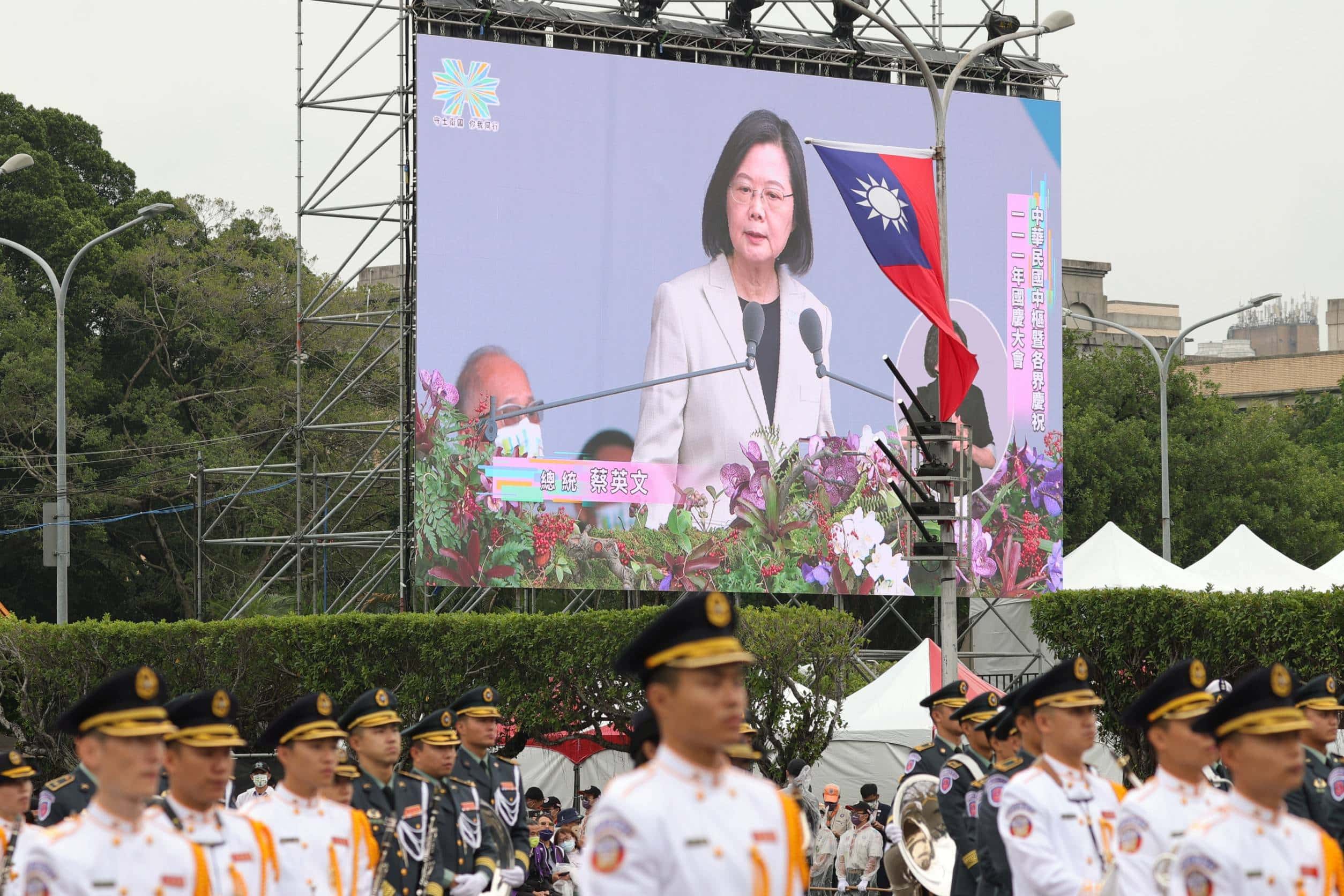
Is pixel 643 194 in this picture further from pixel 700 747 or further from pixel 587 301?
pixel 700 747

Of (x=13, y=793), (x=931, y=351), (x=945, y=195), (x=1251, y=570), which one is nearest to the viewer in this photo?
(x=13, y=793)

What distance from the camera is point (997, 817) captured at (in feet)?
24.2

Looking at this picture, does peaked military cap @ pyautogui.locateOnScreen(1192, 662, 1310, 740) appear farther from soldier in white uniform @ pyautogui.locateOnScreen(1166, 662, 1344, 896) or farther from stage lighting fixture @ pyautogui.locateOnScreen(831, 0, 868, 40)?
stage lighting fixture @ pyautogui.locateOnScreen(831, 0, 868, 40)

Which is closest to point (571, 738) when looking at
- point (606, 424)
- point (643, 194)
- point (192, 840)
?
point (606, 424)

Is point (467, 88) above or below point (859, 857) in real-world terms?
above

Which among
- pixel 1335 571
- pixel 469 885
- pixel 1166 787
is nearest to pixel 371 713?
pixel 469 885

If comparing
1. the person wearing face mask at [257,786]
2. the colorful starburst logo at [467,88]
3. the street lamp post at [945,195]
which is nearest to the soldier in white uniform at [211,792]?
the street lamp post at [945,195]

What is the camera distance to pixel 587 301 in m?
27.8

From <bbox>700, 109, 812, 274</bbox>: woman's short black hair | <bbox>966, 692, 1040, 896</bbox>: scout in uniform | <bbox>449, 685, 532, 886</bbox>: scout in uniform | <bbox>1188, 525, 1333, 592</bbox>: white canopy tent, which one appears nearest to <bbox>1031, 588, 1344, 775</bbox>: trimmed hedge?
<bbox>1188, 525, 1333, 592</bbox>: white canopy tent

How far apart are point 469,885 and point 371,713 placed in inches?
43.3

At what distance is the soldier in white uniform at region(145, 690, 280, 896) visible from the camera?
626 centimetres

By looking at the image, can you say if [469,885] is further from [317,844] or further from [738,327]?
[738,327]

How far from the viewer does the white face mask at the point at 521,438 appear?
26.8 meters

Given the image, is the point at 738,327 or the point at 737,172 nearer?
the point at 738,327
